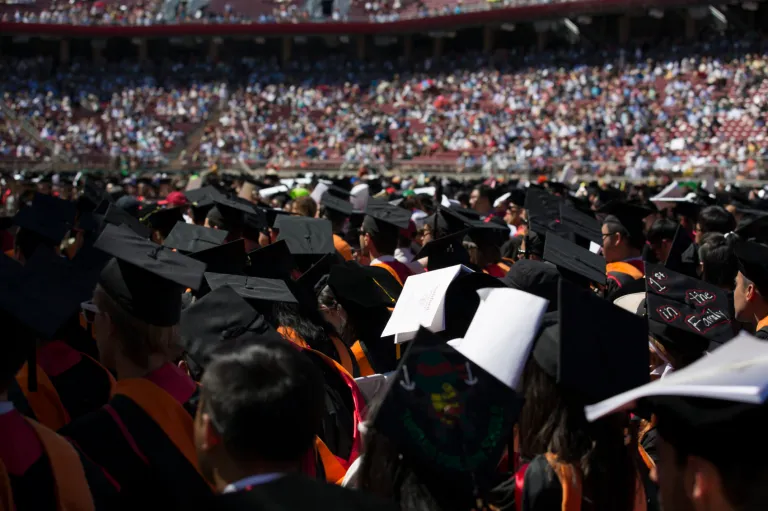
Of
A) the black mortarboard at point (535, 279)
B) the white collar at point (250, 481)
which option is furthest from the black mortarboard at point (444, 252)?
the white collar at point (250, 481)

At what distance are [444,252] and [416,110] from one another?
33362 mm

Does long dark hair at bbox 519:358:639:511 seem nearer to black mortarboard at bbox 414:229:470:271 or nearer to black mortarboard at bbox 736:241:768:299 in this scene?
black mortarboard at bbox 736:241:768:299

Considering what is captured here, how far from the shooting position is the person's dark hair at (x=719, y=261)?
6500 mm

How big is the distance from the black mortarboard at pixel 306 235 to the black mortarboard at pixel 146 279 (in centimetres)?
301

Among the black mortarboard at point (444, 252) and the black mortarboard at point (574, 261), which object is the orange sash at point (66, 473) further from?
the black mortarboard at point (444, 252)

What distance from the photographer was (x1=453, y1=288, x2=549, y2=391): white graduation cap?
2.78 meters

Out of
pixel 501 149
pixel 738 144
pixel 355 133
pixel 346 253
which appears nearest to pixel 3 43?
pixel 355 133

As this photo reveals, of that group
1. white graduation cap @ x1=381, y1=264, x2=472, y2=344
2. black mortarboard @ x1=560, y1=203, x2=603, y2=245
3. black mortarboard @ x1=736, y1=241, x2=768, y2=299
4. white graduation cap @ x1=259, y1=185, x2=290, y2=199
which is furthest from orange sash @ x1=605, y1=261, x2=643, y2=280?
white graduation cap @ x1=259, y1=185, x2=290, y2=199

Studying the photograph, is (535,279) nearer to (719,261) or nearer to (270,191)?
(719,261)

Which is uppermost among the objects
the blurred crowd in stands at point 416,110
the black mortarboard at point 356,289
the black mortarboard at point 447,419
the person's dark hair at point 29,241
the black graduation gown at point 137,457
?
the black mortarboard at point 447,419

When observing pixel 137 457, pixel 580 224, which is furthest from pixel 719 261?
pixel 137 457

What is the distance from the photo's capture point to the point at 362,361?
5012mm

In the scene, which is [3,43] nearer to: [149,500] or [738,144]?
[738,144]

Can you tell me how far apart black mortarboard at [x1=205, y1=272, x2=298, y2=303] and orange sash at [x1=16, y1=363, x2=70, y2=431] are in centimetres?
97
